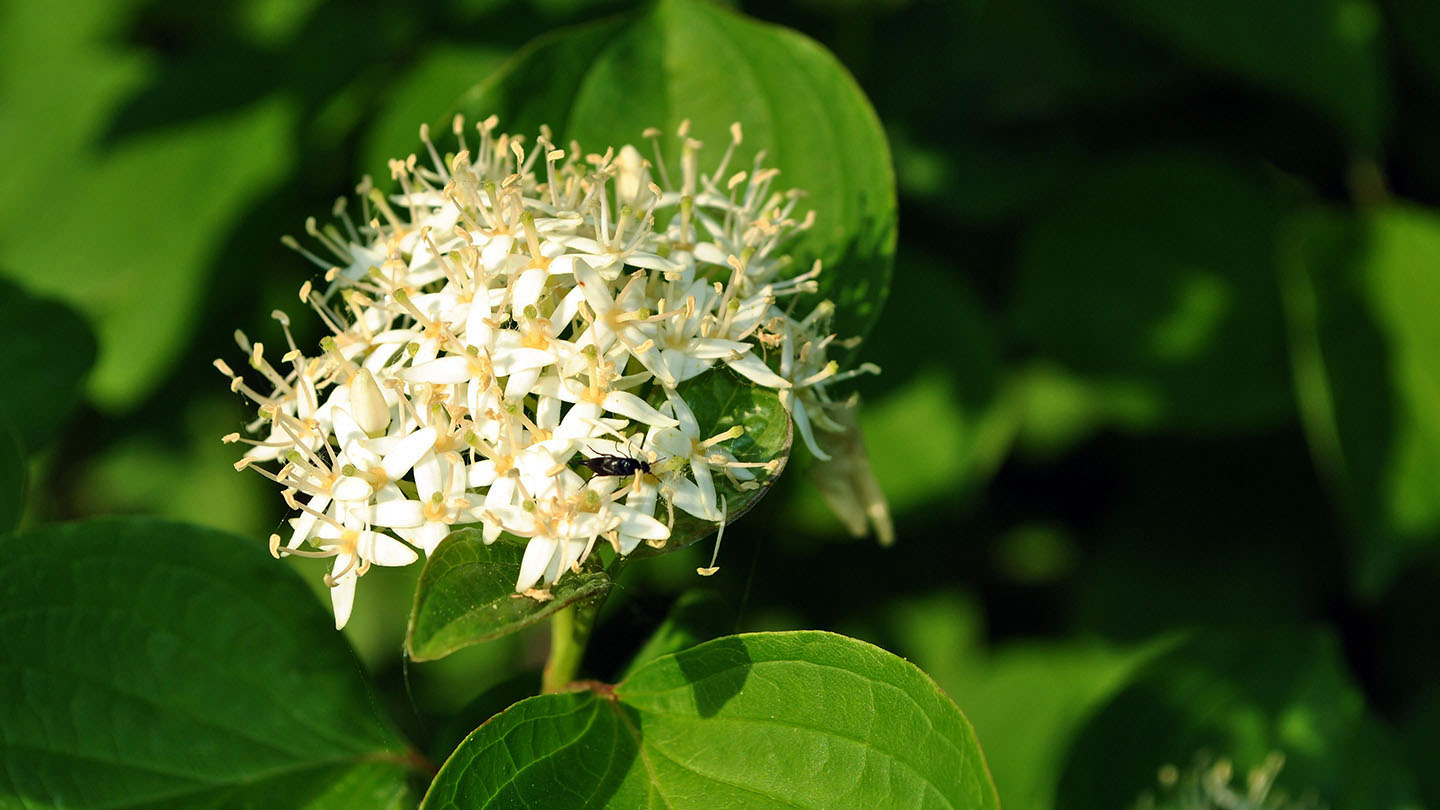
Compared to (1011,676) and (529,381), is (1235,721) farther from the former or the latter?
(529,381)

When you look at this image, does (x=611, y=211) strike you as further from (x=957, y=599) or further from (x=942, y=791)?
(x=957, y=599)

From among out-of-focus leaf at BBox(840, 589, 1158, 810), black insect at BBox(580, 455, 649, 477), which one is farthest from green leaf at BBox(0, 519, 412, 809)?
out-of-focus leaf at BBox(840, 589, 1158, 810)

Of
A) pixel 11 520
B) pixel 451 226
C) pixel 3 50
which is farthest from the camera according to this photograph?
pixel 3 50

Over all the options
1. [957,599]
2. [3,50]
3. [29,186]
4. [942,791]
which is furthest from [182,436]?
[942,791]

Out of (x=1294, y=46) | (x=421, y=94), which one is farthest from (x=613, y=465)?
(x=1294, y=46)

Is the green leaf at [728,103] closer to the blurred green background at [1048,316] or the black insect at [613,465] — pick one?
the black insect at [613,465]

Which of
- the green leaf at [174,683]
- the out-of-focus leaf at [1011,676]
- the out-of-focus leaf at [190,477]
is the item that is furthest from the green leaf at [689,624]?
the out-of-focus leaf at [190,477]
